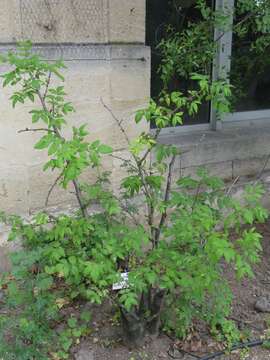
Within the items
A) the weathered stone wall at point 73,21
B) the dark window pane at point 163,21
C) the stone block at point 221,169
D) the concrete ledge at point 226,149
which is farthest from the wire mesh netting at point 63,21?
the stone block at point 221,169

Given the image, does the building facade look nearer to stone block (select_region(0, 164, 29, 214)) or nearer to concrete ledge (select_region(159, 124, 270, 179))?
stone block (select_region(0, 164, 29, 214))

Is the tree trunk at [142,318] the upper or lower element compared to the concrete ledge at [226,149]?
lower

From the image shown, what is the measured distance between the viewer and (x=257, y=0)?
3.25 meters

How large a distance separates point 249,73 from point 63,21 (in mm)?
2067

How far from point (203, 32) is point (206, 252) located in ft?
5.89

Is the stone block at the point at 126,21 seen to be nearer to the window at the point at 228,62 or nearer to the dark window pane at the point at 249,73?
the window at the point at 228,62

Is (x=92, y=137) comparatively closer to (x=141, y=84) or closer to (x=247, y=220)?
(x=141, y=84)

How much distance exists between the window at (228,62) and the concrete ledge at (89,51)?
1.76 ft

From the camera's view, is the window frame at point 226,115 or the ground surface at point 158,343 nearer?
the ground surface at point 158,343

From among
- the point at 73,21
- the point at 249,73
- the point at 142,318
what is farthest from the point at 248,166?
the point at 142,318

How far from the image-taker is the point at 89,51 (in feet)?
10.6

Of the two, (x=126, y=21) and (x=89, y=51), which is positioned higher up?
(x=126, y=21)

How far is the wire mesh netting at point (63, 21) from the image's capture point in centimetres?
297

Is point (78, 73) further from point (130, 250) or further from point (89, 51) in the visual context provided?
point (130, 250)
